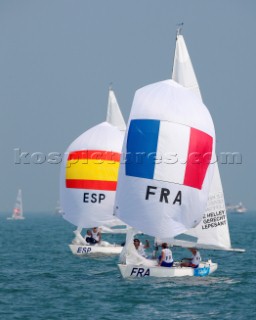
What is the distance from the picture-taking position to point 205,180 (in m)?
32.2

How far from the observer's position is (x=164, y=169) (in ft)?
103

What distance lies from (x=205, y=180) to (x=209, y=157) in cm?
82

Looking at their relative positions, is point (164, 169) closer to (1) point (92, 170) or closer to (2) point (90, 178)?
(2) point (90, 178)

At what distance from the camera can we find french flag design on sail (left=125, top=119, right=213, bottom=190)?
31.5 meters

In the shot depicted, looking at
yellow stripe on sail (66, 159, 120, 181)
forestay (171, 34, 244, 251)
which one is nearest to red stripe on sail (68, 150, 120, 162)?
yellow stripe on sail (66, 159, 120, 181)

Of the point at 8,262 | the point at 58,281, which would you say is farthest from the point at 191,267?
the point at 8,262

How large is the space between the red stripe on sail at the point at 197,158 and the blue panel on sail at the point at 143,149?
124 centimetres

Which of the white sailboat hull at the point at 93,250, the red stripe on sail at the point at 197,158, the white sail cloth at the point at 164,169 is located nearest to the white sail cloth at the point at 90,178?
the white sailboat hull at the point at 93,250

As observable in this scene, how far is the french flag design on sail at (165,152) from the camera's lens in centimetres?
3153

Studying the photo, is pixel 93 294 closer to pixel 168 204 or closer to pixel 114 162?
pixel 168 204

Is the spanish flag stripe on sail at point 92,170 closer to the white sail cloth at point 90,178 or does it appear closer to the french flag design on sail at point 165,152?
the white sail cloth at point 90,178

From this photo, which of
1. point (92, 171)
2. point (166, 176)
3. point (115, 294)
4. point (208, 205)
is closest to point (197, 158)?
point (166, 176)

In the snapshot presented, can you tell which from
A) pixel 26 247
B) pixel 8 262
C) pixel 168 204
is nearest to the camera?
pixel 168 204

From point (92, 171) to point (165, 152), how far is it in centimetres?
1601
